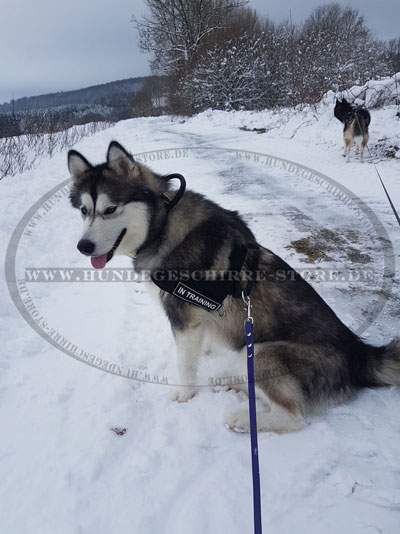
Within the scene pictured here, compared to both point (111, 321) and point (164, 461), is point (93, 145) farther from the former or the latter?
point (164, 461)

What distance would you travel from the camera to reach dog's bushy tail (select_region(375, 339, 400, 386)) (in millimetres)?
2209

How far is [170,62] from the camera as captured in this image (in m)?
33.6

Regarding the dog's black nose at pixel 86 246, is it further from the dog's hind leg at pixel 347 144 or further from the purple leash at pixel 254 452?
the dog's hind leg at pixel 347 144

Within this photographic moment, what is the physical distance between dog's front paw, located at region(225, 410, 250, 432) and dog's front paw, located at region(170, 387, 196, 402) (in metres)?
0.40

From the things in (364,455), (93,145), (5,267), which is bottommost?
(364,455)

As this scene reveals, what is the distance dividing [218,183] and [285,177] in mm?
1795

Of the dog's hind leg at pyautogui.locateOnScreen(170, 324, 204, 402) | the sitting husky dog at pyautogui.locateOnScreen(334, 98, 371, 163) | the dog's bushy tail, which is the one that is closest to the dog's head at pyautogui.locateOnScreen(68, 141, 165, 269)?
the dog's hind leg at pyautogui.locateOnScreen(170, 324, 204, 402)

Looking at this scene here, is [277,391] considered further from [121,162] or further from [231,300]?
[121,162]

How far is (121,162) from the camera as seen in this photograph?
7.91 ft

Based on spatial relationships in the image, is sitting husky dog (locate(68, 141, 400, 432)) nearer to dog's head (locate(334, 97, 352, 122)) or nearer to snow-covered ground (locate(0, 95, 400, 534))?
snow-covered ground (locate(0, 95, 400, 534))

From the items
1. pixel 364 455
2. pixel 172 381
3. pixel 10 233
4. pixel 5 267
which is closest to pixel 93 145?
pixel 10 233

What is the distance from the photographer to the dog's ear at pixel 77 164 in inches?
97.7

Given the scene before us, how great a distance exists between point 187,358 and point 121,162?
1624 mm

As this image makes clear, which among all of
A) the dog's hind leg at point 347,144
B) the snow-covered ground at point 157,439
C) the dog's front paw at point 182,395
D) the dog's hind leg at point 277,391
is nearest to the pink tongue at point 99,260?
the snow-covered ground at point 157,439
